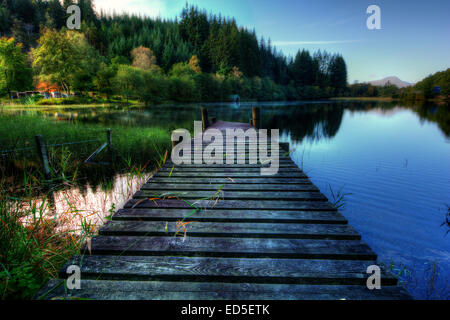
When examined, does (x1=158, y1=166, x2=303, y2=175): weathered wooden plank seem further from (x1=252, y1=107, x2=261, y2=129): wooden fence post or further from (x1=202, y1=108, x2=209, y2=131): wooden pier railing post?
(x1=202, y1=108, x2=209, y2=131): wooden pier railing post

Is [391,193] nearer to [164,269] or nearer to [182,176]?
[182,176]

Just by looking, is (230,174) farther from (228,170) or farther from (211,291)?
(211,291)

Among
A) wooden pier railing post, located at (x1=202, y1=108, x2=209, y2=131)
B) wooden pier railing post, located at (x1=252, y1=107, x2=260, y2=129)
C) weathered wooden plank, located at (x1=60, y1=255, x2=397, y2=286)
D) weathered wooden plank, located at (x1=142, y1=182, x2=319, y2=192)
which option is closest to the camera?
weathered wooden plank, located at (x1=60, y1=255, x2=397, y2=286)

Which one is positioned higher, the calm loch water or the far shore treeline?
the far shore treeline

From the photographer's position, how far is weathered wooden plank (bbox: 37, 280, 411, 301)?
1654 mm

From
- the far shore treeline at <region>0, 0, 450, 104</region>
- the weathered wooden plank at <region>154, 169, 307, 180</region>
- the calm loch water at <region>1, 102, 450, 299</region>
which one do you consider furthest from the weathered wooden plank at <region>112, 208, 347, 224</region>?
the far shore treeline at <region>0, 0, 450, 104</region>

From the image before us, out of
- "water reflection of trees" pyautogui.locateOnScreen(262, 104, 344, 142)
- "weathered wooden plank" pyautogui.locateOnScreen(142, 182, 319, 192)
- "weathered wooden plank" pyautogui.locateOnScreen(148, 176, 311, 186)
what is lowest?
"weathered wooden plank" pyautogui.locateOnScreen(142, 182, 319, 192)

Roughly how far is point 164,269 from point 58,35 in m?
49.9

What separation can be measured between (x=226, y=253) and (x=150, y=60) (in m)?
67.3

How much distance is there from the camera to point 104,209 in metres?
5.16

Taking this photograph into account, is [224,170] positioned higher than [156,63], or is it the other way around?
[156,63]

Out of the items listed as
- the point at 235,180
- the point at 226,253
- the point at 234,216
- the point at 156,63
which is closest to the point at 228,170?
the point at 235,180

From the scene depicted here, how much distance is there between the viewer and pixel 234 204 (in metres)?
3.25

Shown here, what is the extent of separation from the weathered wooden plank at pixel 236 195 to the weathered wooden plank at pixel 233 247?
1.13 metres
